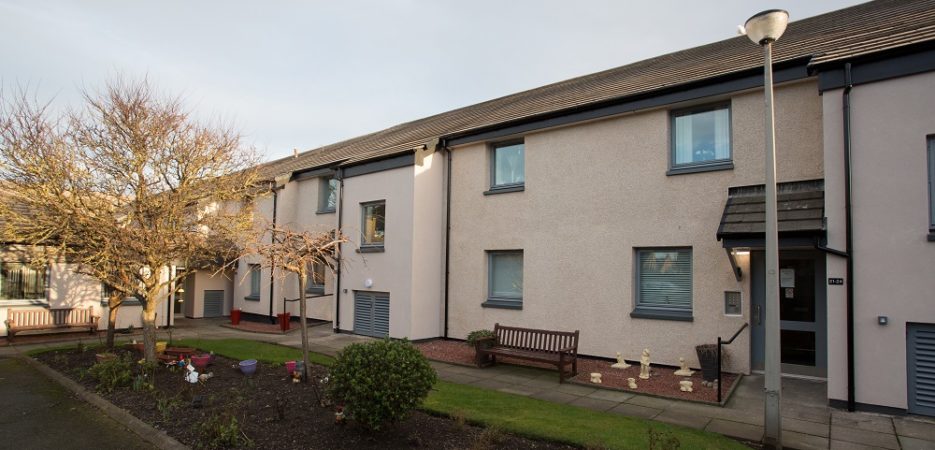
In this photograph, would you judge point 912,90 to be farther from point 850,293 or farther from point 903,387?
point 903,387

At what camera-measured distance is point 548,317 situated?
1254cm

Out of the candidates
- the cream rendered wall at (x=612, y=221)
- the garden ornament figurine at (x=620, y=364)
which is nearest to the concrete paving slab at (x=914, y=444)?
the cream rendered wall at (x=612, y=221)

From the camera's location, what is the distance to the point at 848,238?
791cm

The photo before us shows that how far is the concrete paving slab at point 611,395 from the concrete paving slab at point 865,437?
2.87 meters

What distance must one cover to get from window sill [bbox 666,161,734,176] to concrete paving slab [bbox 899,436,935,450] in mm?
5304

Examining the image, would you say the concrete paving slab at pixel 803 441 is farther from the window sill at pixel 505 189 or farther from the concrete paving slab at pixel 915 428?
the window sill at pixel 505 189

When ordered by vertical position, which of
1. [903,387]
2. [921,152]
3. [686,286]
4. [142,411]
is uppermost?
[921,152]

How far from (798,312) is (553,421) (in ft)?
18.9

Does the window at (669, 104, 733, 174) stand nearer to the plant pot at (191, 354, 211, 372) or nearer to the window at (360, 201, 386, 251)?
the window at (360, 201, 386, 251)

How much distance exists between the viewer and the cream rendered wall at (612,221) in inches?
395

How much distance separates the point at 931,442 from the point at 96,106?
570 inches

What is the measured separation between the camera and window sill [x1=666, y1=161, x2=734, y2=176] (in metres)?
10.3

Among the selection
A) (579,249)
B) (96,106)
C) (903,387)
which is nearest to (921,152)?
(903,387)

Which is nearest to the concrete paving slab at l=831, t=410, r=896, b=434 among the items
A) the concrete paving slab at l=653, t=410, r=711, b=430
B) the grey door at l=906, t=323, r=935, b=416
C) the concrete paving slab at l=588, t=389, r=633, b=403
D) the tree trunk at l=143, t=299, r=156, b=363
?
the grey door at l=906, t=323, r=935, b=416
